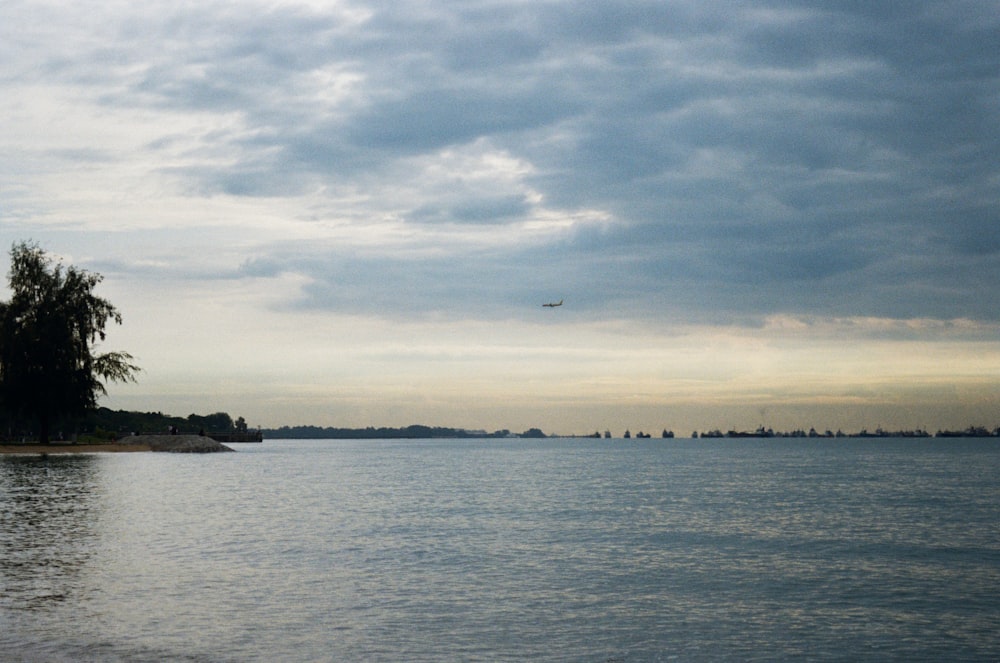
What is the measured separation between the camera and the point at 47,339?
362 feet

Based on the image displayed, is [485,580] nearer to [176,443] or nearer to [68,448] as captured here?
[68,448]

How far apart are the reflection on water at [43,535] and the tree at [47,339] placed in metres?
35.8

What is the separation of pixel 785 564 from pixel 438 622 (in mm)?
18220

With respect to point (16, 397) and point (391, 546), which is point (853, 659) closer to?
point (391, 546)

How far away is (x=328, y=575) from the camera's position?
31.7 m

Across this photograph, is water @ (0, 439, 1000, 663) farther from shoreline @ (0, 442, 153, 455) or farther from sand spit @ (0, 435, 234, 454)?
sand spit @ (0, 435, 234, 454)

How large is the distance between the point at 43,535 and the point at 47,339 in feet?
261

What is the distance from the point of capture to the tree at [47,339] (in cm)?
11006

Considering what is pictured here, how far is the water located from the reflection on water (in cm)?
15

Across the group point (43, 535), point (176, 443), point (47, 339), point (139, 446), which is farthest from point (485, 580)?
point (176, 443)

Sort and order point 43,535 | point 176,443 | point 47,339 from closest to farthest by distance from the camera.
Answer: point 43,535
point 47,339
point 176,443

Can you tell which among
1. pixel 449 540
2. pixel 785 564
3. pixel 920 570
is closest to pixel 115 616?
pixel 449 540

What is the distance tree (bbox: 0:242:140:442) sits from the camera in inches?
4333

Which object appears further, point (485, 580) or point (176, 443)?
point (176, 443)
